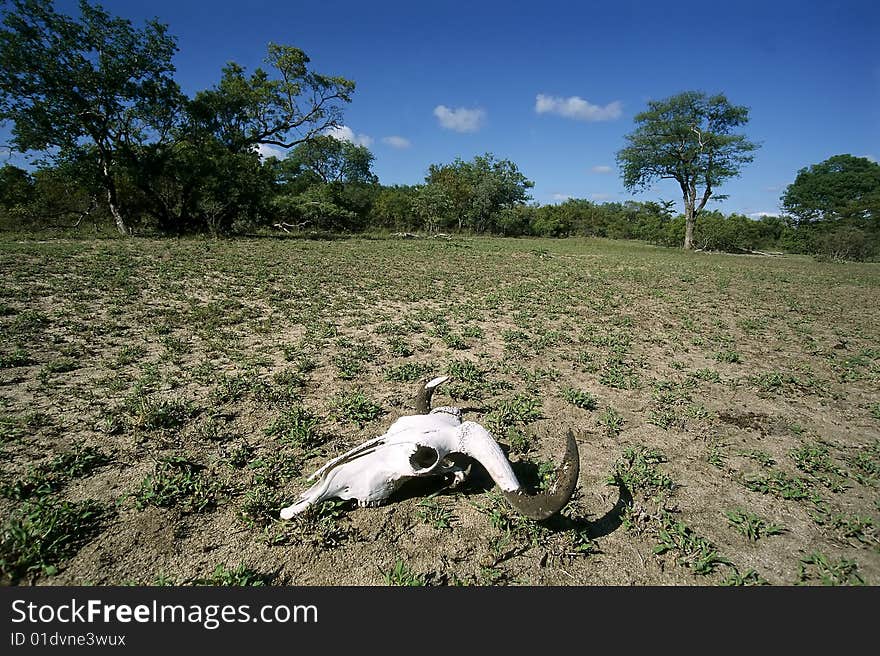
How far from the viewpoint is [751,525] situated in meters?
2.61

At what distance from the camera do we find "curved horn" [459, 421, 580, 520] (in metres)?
2.17

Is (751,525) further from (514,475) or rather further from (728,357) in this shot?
(728,357)

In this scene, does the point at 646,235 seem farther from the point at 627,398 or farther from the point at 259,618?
the point at 259,618

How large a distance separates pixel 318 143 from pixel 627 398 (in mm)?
27773

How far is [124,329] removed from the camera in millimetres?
5734

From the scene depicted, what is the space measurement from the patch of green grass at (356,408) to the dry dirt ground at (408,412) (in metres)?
0.04

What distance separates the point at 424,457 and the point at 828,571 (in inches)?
102

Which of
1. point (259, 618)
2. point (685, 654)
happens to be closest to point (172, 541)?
point (259, 618)

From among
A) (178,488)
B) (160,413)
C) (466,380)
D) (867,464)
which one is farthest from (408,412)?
(867,464)

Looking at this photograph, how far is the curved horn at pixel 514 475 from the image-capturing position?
2166mm

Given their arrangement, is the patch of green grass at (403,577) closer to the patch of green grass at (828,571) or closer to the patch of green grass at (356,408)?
the patch of green grass at (356,408)

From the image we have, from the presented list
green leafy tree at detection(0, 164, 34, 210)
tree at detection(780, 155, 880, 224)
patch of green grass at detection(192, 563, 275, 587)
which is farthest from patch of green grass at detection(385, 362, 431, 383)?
tree at detection(780, 155, 880, 224)

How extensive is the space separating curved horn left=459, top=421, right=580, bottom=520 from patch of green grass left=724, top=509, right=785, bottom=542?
1.47 meters

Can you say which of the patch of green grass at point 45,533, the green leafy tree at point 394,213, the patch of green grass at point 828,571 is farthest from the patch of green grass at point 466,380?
the green leafy tree at point 394,213
